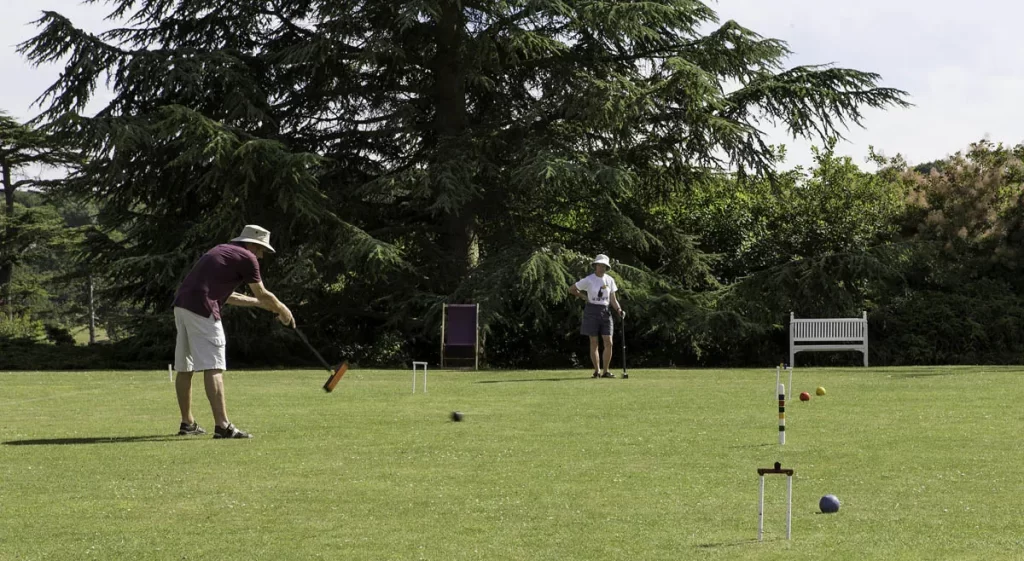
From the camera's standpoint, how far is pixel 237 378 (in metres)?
18.6

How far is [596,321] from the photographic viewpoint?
1780 centimetres

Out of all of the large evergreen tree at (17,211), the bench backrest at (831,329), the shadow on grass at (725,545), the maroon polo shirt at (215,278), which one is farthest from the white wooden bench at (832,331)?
the large evergreen tree at (17,211)

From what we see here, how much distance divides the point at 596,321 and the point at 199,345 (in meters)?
8.36

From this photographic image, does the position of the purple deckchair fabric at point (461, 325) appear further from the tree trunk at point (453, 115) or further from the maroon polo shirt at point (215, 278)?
the maroon polo shirt at point (215, 278)

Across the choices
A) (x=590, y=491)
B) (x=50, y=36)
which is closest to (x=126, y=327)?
(x=50, y=36)

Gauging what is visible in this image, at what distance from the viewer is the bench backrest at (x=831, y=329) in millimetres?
22562

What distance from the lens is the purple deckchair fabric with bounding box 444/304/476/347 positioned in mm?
22000

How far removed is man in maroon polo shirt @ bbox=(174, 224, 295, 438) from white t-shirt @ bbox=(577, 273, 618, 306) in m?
7.88

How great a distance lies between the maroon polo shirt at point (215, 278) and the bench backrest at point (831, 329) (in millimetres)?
14112

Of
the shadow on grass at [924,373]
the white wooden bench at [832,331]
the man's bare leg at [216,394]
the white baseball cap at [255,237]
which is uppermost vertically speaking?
the white baseball cap at [255,237]

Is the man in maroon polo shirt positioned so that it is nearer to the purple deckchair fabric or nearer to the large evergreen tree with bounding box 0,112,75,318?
the purple deckchair fabric

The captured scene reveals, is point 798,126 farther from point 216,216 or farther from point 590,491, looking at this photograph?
point 590,491

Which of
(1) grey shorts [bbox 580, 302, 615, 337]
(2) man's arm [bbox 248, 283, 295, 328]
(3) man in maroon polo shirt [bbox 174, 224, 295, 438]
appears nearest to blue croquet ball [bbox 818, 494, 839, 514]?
(2) man's arm [bbox 248, 283, 295, 328]

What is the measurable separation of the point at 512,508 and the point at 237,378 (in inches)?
482
